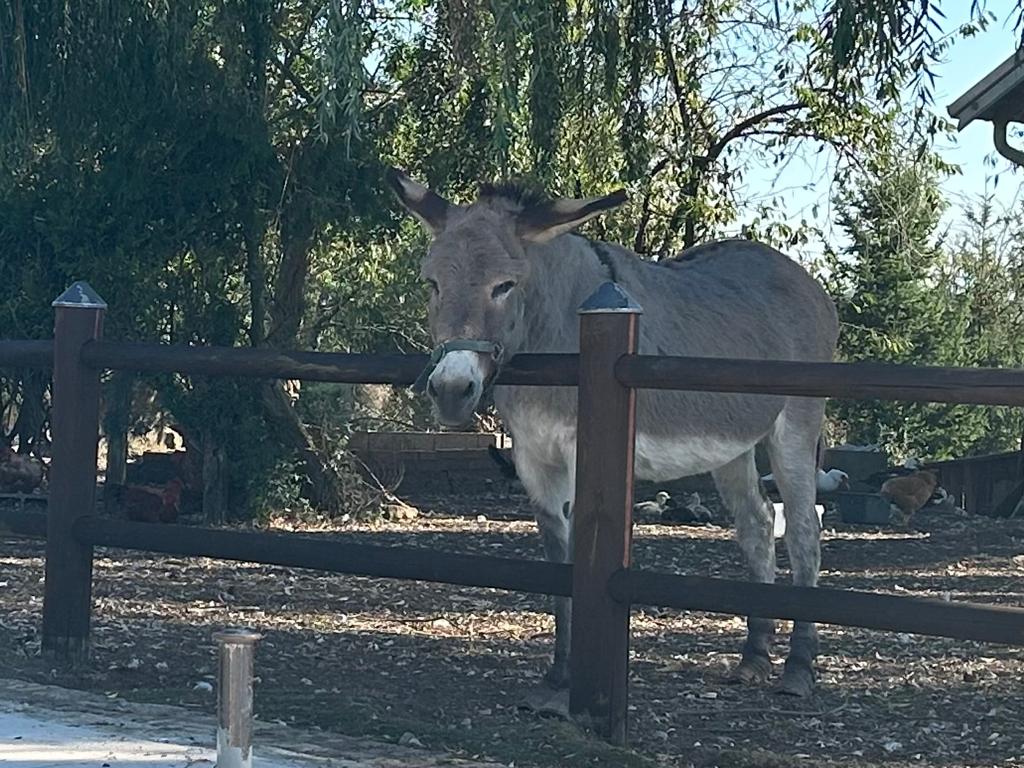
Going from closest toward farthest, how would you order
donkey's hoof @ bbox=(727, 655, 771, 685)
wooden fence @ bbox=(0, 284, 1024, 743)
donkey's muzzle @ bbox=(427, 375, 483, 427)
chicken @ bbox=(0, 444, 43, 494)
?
wooden fence @ bbox=(0, 284, 1024, 743)
donkey's muzzle @ bbox=(427, 375, 483, 427)
donkey's hoof @ bbox=(727, 655, 771, 685)
chicken @ bbox=(0, 444, 43, 494)

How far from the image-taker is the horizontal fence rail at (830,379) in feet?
14.2

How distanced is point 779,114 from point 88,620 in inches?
409

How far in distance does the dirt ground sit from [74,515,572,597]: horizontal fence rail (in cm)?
50

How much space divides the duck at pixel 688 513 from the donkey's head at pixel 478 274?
8596 millimetres

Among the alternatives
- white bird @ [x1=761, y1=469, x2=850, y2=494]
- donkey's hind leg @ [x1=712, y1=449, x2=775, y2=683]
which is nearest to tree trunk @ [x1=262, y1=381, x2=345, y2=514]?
white bird @ [x1=761, y1=469, x2=850, y2=494]

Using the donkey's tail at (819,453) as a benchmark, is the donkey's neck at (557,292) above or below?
above

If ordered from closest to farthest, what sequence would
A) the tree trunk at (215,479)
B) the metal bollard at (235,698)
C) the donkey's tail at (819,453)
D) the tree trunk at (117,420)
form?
the metal bollard at (235,698), the donkey's tail at (819,453), the tree trunk at (117,420), the tree trunk at (215,479)

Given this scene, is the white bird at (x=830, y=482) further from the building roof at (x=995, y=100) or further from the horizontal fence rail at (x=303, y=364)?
the horizontal fence rail at (x=303, y=364)

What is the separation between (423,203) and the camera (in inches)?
231

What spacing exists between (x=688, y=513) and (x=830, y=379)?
9648 millimetres

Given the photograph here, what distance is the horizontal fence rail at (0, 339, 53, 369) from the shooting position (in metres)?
6.27

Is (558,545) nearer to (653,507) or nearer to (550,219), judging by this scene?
(550,219)

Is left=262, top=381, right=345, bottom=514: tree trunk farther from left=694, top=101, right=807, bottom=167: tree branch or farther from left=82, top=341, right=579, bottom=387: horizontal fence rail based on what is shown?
left=82, top=341, right=579, bottom=387: horizontal fence rail

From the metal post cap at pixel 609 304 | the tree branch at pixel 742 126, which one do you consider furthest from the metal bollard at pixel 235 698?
the tree branch at pixel 742 126
